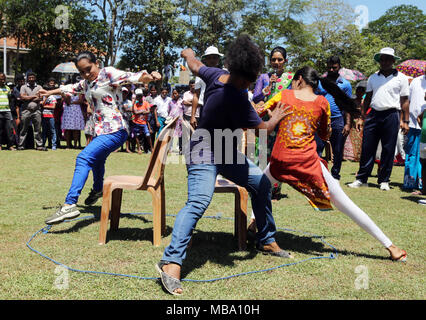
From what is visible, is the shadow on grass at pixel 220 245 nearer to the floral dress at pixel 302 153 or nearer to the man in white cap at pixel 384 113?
the floral dress at pixel 302 153

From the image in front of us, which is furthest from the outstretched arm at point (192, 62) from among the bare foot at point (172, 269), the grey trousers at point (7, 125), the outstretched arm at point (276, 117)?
the grey trousers at point (7, 125)

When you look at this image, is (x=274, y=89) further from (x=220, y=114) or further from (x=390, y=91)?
(x=390, y=91)

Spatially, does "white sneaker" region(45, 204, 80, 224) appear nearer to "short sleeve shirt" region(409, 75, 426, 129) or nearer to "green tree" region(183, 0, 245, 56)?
"short sleeve shirt" region(409, 75, 426, 129)

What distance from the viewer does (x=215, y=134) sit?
3.56 meters

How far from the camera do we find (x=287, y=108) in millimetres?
3838

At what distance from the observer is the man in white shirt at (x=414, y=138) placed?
8.02 metres

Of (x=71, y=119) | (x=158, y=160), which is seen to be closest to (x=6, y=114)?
(x=71, y=119)

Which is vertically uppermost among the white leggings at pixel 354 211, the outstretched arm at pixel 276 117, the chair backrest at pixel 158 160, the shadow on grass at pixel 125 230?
the outstretched arm at pixel 276 117

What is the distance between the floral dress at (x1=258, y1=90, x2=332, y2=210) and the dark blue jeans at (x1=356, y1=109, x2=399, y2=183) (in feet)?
14.5

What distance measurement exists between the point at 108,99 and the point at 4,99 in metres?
8.81

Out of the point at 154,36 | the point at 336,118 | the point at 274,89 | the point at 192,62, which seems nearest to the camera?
the point at 192,62

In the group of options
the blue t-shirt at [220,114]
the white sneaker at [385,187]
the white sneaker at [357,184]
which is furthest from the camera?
the white sneaker at [357,184]

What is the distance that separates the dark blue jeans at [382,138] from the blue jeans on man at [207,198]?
474cm

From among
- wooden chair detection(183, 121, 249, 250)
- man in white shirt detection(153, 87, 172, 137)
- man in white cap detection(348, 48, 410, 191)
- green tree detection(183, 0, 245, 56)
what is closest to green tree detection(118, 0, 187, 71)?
green tree detection(183, 0, 245, 56)
